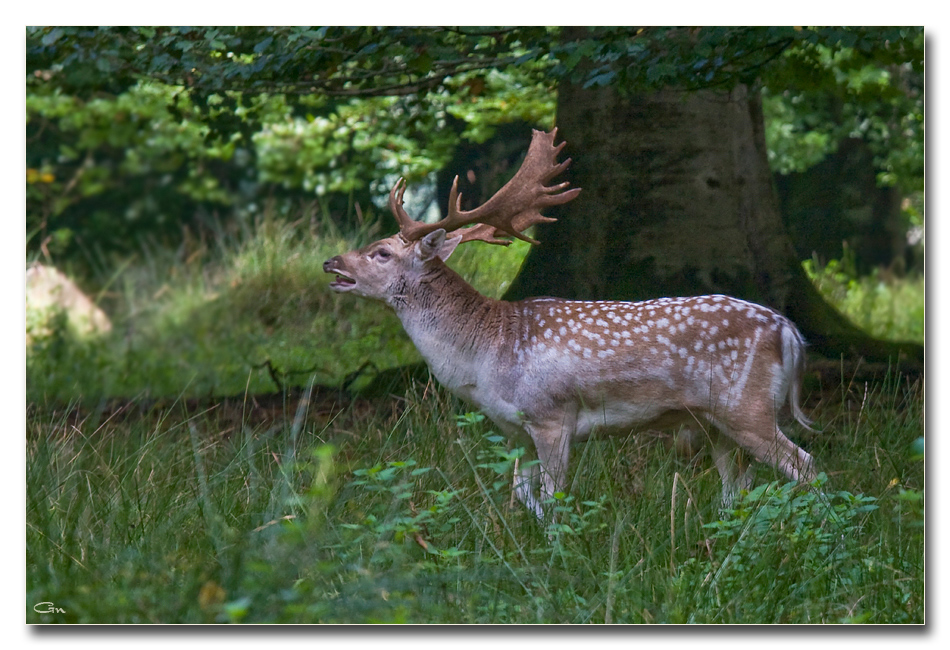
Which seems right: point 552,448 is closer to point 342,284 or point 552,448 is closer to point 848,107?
point 342,284

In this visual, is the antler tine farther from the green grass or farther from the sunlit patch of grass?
the sunlit patch of grass

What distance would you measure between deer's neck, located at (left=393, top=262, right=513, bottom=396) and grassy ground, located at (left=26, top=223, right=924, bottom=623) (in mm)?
256

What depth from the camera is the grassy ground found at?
3.31 meters

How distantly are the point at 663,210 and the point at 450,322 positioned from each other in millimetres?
1213

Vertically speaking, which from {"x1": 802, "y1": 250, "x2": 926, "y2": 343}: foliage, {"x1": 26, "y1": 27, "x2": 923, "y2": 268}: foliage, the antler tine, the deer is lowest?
{"x1": 802, "y1": 250, "x2": 926, "y2": 343}: foliage

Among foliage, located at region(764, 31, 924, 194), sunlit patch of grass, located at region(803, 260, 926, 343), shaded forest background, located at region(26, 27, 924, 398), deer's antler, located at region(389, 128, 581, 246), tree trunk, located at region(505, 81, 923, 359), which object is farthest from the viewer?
sunlit patch of grass, located at region(803, 260, 926, 343)

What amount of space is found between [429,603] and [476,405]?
1326 millimetres

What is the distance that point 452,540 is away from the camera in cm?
373

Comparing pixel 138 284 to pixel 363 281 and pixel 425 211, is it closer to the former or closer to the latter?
pixel 425 211

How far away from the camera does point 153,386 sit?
769 cm

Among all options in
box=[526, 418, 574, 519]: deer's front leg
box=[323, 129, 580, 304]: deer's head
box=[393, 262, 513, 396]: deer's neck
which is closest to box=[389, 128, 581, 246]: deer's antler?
box=[323, 129, 580, 304]: deer's head

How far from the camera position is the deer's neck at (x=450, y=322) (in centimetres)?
455

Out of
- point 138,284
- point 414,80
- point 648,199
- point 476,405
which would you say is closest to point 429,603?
point 476,405

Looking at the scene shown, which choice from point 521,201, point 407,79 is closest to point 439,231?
point 521,201
